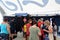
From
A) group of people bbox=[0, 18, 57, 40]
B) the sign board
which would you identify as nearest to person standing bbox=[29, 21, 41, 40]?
group of people bbox=[0, 18, 57, 40]

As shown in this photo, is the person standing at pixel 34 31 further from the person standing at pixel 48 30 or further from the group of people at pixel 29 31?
the person standing at pixel 48 30

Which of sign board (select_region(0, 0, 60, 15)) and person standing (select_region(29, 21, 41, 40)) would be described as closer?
person standing (select_region(29, 21, 41, 40))

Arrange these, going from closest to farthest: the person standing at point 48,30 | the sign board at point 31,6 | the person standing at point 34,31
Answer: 1. the person standing at point 34,31
2. the person standing at point 48,30
3. the sign board at point 31,6

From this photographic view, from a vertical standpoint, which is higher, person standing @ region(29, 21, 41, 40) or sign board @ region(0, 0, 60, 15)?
sign board @ region(0, 0, 60, 15)

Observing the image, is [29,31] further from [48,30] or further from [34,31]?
[48,30]

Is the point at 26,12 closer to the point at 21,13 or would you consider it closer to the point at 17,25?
the point at 21,13

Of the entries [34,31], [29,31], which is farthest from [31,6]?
[34,31]

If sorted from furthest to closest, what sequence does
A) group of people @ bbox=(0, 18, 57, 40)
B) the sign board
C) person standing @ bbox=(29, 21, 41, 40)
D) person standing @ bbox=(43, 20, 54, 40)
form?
the sign board → person standing @ bbox=(43, 20, 54, 40) → group of people @ bbox=(0, 18, 57, 40) → person standing @ bbox=(29, 21, 41, 40)

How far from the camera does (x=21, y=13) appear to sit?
39.0ft

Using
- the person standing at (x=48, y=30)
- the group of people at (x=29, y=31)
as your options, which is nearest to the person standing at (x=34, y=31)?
the group of people at (x=29, y=31)

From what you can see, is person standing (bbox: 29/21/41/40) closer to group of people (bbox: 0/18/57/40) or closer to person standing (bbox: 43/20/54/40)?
group of people (bbox: 0/18/57/40)

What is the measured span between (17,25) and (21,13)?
2755 millimetres

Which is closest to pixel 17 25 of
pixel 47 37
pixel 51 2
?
pixel 47 37

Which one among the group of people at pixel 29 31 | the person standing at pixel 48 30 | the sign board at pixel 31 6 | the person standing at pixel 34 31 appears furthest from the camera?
the sign board at pixel 31 6
